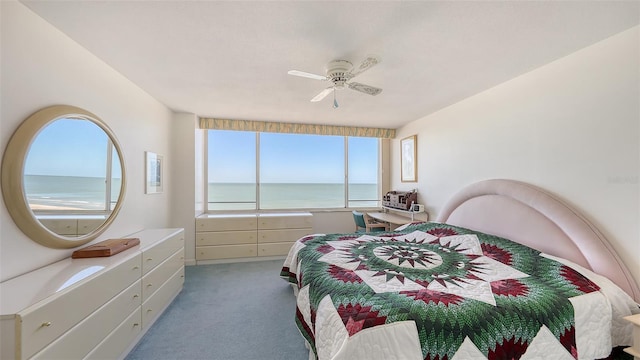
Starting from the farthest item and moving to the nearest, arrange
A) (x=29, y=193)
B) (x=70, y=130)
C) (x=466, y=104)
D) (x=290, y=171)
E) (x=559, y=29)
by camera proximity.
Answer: (x=290, y=171) → (x=466, y=104) → (x=70, y=130) → (x=559, y=29) → (x=29, y=193)

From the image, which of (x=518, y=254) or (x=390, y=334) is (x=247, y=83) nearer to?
(x=390, y=334)

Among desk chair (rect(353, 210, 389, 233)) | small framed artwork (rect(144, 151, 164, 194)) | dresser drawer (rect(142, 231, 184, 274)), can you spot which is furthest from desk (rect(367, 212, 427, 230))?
small framed artwork (rect(144, 151, 164, 194))

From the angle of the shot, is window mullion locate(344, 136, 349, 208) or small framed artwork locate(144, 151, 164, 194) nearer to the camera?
small framed artwork locate(144, 151, 164, 194)

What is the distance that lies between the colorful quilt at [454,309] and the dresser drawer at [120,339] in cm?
125

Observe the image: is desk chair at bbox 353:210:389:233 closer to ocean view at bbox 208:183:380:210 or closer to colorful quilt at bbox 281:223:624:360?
ocean view at bbox 208:183:380:210

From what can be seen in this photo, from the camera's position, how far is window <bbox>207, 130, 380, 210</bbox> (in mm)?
4613

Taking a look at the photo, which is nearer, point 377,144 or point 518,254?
point 518,254

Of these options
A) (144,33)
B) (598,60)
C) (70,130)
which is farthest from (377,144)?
(70,130)

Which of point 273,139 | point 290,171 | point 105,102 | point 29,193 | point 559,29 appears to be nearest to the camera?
point 29,193

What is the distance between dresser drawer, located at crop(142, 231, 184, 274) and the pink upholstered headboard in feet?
10.6

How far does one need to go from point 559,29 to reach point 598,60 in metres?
0.50

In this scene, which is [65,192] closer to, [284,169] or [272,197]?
[272,197]

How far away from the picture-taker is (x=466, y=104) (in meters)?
3.00

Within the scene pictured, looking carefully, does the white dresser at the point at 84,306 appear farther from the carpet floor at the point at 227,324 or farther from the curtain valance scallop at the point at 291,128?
the curtain valance scallop at the point at 291,128
